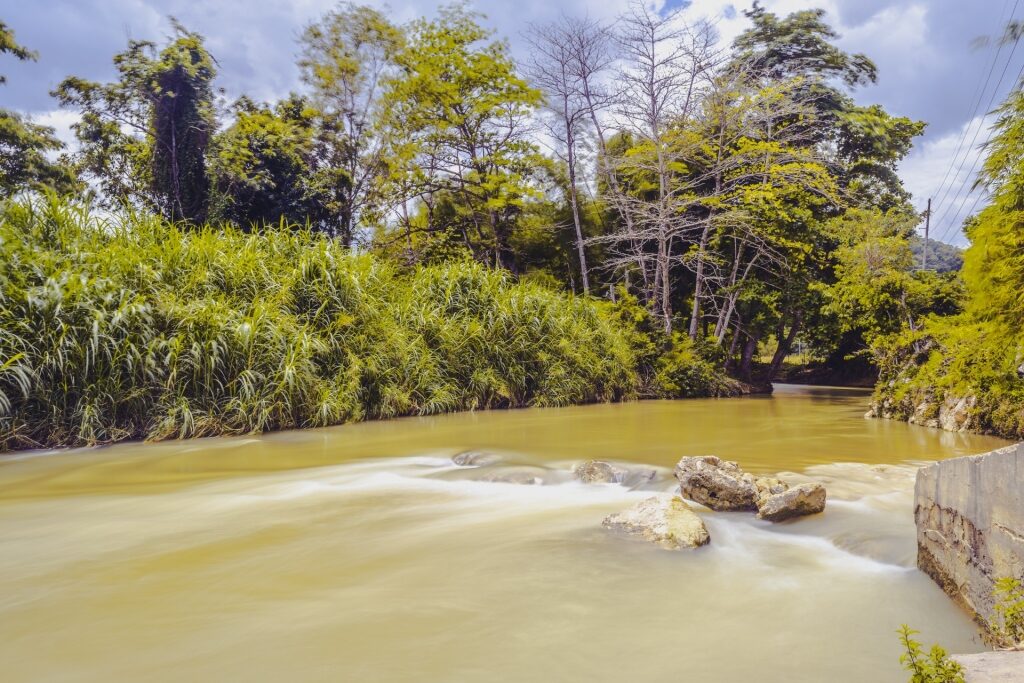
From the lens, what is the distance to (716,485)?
319cm

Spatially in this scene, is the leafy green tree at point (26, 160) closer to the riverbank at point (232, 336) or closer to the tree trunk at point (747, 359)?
the riverbank at point (232, 336)

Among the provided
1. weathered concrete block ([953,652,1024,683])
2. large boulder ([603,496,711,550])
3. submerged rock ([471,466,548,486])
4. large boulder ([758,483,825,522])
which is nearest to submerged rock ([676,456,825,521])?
large boulder ([758,483,825,522])

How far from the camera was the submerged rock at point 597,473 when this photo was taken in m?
4.00

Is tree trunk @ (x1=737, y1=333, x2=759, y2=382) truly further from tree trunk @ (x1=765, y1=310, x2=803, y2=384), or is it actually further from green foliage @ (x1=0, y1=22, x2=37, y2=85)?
green foliage @ (x1=0, y1=22, x2=37, y2=85)

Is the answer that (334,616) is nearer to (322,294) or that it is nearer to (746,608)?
(746,608)

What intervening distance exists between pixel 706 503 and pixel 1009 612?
1.69 metres

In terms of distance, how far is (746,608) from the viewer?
Answer: 2041 millimetres

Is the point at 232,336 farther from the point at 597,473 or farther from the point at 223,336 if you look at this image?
the point at 597,473

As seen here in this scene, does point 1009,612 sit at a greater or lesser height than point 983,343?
lesser

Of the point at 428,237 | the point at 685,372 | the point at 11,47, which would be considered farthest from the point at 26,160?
the point at 685,372

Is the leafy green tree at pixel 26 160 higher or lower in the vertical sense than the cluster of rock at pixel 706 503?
higher

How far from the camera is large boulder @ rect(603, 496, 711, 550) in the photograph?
2.61 metres

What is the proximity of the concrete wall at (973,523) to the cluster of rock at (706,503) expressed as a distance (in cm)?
68

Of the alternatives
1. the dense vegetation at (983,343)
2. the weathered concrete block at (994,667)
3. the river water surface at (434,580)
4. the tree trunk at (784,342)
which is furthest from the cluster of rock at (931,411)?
the tree trunk at (784,342)
